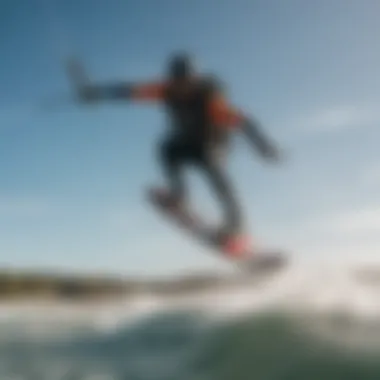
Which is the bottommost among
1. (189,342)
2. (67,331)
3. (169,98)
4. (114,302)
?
(114,302)

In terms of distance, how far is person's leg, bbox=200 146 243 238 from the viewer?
9.41 m

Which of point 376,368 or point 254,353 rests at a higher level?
point 254,353

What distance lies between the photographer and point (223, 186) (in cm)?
998

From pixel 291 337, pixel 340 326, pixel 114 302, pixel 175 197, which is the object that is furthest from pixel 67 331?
pixel 175 197

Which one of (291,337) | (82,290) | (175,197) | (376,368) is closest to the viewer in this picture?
(175,197)

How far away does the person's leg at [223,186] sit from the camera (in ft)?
30.9

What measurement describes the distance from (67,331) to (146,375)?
4602 millimetres

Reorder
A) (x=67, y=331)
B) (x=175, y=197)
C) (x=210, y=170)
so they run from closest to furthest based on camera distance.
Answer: (x=210, y=170) → (x=175, y=197) → (x=67, y=331)

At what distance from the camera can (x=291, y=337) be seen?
64.7 feet

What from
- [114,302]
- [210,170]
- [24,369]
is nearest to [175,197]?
[210,170]

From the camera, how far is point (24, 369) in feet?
60.6

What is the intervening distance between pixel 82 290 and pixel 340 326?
345 inches

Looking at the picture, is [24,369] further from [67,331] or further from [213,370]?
[213,370]

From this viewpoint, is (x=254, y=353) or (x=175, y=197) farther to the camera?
(x=254, y=353)
